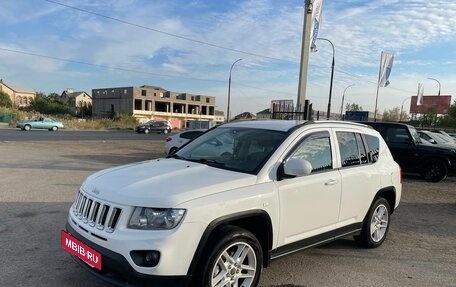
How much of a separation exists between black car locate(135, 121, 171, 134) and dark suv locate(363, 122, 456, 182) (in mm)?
41102

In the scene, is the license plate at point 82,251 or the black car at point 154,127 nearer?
the license plate at point 82,251

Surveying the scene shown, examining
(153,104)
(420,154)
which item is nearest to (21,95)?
(153,104)

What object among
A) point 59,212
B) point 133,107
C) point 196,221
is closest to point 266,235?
point 196,221

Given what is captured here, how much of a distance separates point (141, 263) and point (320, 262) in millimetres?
2592

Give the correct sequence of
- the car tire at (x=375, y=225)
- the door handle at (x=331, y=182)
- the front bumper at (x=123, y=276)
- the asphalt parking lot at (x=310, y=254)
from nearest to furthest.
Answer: the front bumper at (x=123, y=276) < the asphalt parking lot at (x=310, y=254) < the door handle at (x=331, y=182) < the car tire at (x=375, y=225)

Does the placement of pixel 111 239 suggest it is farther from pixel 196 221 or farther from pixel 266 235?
pixel 266 235

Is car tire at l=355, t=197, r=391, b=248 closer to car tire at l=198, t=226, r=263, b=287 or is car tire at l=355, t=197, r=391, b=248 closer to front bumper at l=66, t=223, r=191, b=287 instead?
car tire at l=198, t=226, r=263, b=287

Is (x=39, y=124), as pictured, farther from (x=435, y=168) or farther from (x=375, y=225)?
(x=375, y=225)

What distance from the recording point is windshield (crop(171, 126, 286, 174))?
14.0 feet

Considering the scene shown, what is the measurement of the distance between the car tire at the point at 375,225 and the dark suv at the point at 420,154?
8.16 metres

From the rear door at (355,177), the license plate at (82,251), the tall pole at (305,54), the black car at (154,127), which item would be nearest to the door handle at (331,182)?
the rear door at (355,177)

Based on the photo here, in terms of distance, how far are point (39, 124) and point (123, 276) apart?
4609 cm

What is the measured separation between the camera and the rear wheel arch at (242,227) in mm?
3416

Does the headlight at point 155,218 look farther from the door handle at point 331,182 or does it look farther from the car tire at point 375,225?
the car tire at point 375,225
